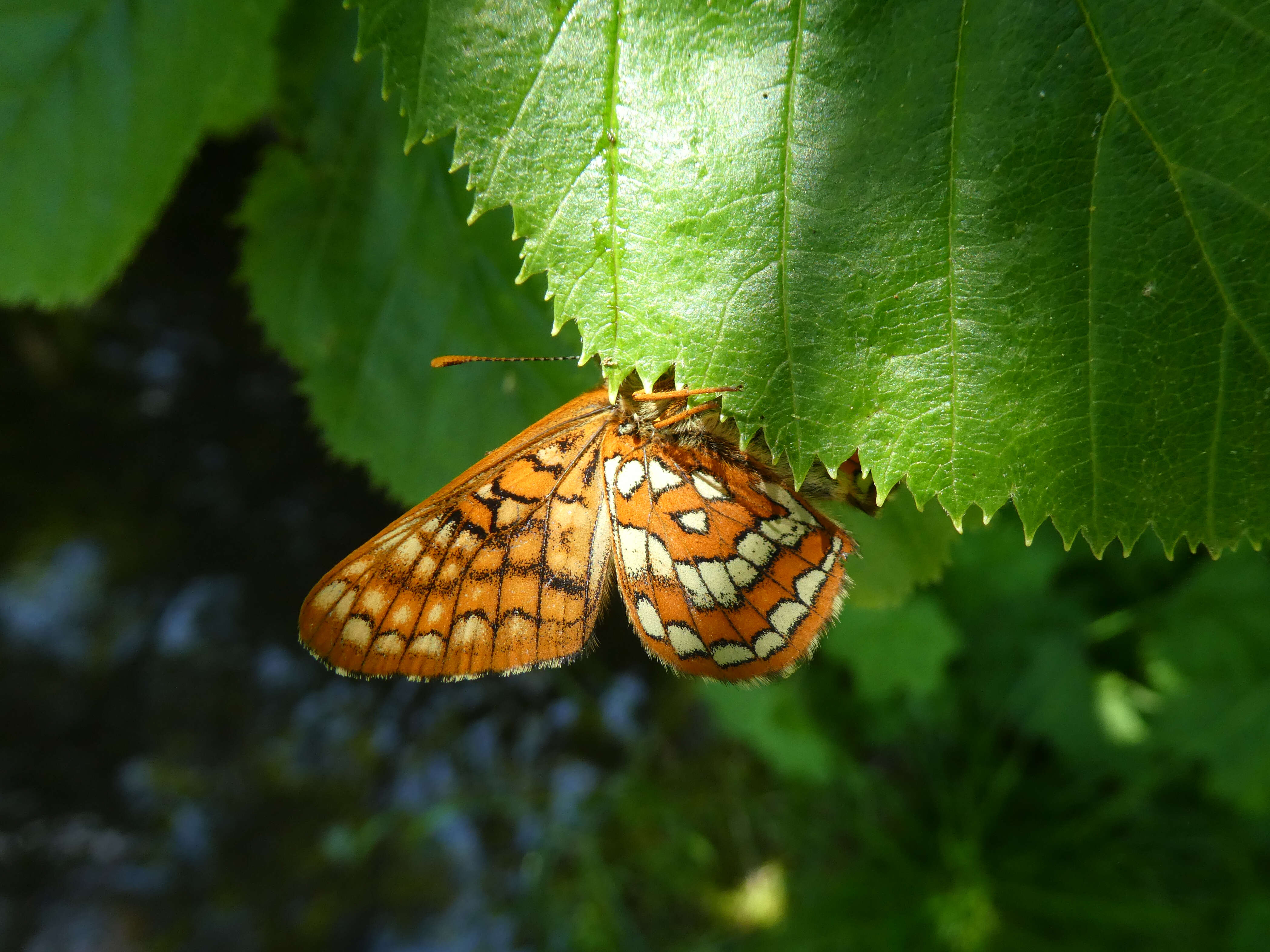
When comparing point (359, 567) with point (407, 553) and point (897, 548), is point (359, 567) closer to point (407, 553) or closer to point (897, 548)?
point (407, 553)

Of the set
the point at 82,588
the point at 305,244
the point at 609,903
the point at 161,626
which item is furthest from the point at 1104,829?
the point at 82,588

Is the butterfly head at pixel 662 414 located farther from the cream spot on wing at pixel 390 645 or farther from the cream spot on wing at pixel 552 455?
the cream spot on wing at pixel 390 645

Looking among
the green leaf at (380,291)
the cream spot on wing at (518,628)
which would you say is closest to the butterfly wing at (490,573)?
the cream spot on wing at (518,628)

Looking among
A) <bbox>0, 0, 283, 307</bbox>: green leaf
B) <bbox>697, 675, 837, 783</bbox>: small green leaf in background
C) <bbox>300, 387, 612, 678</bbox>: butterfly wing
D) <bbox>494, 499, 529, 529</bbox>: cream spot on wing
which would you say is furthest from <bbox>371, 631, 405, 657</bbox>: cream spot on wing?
<bbox>697, 675, 837, 783</bbox>: small green leaf in background

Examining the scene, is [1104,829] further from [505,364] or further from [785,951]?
[505,364]

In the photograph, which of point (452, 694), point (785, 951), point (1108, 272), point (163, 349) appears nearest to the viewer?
point (1108, 272)

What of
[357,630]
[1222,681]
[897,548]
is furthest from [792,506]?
[1222,681]

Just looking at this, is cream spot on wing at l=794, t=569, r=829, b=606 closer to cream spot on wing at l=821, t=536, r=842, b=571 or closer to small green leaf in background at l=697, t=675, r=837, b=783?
cream spot on wing at l=821, t=536, r=842, b=571
